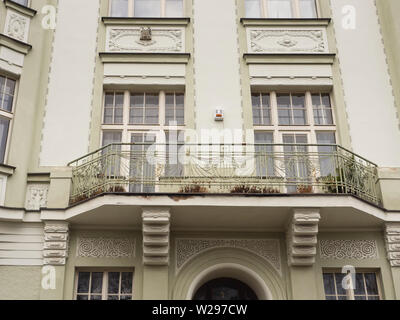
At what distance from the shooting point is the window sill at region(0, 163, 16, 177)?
10.3 meters

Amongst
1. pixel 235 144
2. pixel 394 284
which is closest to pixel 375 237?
pixel 394 284

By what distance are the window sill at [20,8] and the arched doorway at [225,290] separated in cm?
701

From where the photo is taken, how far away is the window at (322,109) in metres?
11.7

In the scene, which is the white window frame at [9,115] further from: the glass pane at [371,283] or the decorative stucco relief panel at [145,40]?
the glass pane at [371,283]

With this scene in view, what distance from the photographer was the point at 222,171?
1051cm

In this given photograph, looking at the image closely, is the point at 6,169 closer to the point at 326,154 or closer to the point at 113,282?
the point at 113,282

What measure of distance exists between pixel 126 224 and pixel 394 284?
16.5 ft

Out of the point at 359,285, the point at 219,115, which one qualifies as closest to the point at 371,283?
the point at 359,285

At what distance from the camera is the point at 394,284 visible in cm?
984

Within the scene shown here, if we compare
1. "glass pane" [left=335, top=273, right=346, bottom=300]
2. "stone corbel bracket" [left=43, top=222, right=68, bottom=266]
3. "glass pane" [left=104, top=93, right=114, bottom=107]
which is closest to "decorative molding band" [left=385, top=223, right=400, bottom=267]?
"glass pane" [left=335, top=273, right=346, bottom=300]

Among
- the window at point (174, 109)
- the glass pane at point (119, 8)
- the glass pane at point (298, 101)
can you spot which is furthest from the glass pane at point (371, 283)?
the glass pane at point (119, 8)

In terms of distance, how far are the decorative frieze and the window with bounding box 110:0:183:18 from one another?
4627 millimetres
